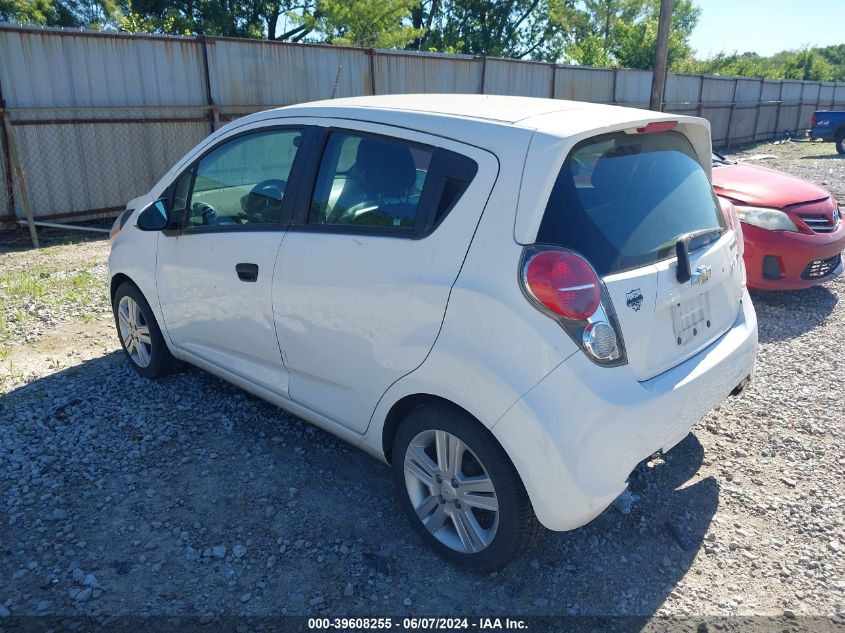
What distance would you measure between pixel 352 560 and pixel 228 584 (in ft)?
1.66

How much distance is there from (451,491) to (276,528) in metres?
0.87

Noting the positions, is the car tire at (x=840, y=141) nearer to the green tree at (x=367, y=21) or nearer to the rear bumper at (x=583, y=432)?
the green tree at (x=367, y=21)

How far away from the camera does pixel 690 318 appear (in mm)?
2764

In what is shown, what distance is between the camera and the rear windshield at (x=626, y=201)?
2457 mm

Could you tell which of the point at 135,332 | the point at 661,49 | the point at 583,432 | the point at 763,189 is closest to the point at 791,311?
the point at 763,189

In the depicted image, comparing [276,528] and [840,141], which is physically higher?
[840,141]

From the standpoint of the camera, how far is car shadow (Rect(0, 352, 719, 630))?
268 centimetres

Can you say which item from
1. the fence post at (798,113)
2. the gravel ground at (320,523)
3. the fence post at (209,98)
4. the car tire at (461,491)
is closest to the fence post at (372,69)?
the fence post at (209,98)

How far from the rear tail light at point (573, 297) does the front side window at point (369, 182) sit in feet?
2.01

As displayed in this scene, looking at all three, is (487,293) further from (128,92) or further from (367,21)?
(367,21)

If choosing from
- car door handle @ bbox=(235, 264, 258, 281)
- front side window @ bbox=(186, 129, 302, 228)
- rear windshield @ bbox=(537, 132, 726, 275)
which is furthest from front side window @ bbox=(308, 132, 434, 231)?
rear windshield @ bbox=(537, 132, 726, 275)

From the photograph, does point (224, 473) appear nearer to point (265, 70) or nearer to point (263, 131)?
point (263, 131)

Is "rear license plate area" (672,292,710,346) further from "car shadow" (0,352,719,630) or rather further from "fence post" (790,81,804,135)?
"fence post" (790,81,804,135)

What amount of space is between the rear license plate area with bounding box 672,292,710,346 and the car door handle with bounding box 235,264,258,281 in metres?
1.95
